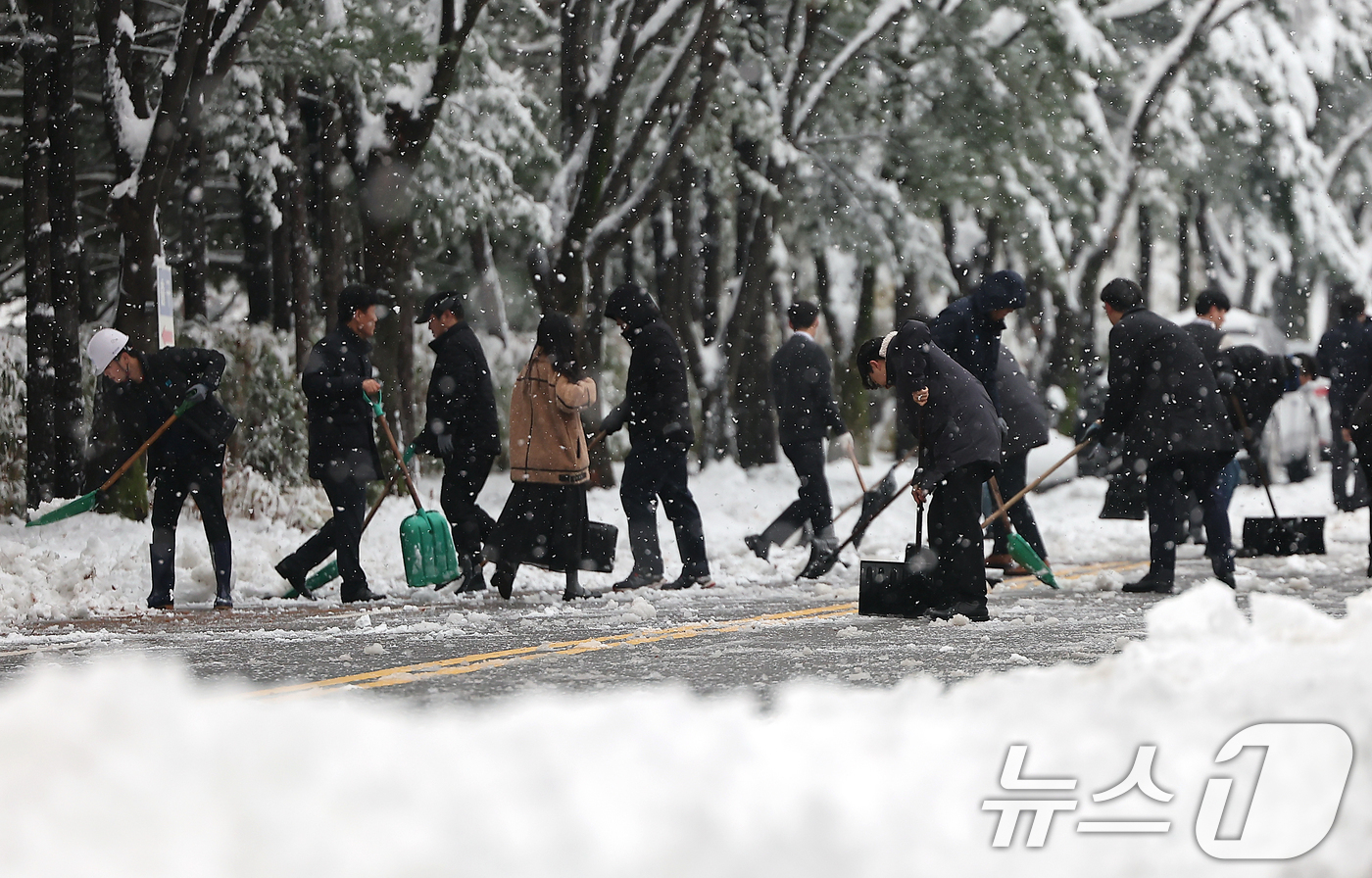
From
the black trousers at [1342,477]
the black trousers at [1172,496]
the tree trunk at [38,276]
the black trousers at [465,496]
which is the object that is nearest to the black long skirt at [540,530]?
the black trousers at [465,496]

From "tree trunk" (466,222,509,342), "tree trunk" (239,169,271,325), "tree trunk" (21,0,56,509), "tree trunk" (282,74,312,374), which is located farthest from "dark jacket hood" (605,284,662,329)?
"tree trunk" (466,222,509,342)

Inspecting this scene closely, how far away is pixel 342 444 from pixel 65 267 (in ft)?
14.7

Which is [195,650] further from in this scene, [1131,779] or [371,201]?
[371,201]

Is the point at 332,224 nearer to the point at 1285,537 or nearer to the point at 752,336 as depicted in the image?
the point at 752,336

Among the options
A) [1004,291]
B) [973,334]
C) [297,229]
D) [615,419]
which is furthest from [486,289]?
[1004,291]

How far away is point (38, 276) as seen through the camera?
46.8 feet

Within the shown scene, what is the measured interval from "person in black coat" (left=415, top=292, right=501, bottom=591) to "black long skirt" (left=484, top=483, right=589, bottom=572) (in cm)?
60

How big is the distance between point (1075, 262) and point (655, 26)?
1651cm

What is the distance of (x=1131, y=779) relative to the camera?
3.48 metres

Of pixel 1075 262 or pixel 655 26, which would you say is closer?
pixel 655 26

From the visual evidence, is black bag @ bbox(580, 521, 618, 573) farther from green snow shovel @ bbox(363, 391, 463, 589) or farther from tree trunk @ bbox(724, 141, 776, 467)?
tree trunk @ bbox(724, 141, 776, 467)

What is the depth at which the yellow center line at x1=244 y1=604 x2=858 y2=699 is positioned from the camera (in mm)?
6539

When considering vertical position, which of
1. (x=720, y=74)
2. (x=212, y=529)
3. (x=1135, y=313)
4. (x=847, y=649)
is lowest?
(x=847, y=649)

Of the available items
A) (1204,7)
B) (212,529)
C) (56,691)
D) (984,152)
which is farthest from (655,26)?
(56,691)
